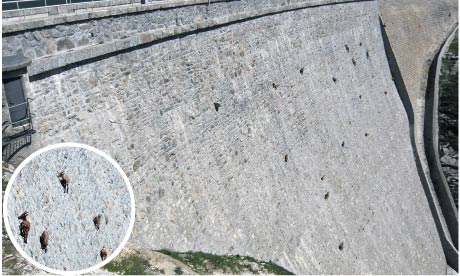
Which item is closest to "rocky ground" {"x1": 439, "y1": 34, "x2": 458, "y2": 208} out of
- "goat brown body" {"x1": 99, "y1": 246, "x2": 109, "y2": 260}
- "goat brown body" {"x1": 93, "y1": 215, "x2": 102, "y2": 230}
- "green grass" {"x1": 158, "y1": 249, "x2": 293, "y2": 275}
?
"green grass" {"x1": 158, "y1": 249, "x2": 293, "y2": 275}

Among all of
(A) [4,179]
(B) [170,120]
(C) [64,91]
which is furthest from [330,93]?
(A) [4,179]

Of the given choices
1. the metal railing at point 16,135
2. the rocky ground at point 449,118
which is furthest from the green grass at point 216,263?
the rocky ground at point 449,118

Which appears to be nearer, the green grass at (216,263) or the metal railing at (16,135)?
the metal railing at (16,135)

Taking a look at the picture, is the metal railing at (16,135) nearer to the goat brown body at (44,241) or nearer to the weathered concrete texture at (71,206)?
the weathered concrete texture at (71,206)

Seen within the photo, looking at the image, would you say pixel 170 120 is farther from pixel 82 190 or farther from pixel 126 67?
pixel 82 190

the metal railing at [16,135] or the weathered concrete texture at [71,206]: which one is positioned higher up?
the metal railing at [16,135]

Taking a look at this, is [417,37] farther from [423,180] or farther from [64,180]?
[64,180]

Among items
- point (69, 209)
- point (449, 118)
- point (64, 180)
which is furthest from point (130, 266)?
point (449, 118)

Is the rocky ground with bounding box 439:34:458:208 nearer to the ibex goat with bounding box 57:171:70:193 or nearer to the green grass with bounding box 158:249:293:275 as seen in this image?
the green grass with bounding box 158:249:293:275
